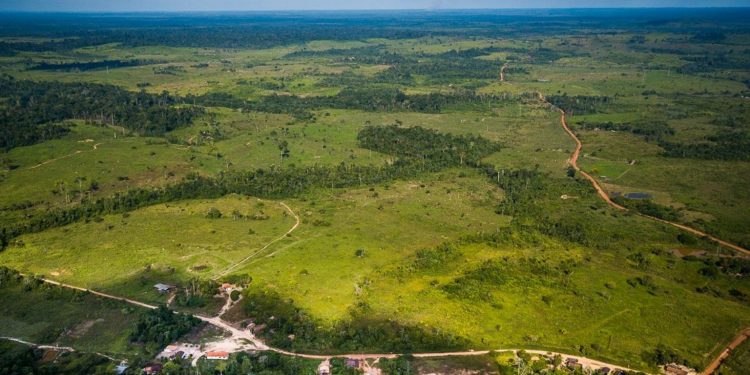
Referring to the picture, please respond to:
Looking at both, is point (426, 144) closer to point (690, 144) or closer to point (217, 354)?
point (690, 144)

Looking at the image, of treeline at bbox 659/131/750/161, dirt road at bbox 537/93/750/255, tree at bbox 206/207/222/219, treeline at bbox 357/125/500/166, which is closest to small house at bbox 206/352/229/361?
tree at bbox 206/207/222/219

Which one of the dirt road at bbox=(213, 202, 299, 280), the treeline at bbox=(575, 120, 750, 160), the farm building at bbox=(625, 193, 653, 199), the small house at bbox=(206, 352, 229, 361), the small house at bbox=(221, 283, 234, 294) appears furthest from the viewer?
the treeline at bbox=(575, 120, 750, 160)

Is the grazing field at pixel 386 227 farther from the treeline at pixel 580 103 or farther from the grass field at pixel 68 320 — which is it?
the treeline at pixel 580 103

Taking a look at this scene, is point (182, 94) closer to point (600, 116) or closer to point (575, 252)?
point (600, 116)

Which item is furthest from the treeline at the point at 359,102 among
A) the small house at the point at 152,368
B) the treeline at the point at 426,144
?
the small house at the point at 152,368

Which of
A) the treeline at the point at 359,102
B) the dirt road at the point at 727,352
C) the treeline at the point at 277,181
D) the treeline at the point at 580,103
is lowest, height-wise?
the dirt road at the point at 727,352

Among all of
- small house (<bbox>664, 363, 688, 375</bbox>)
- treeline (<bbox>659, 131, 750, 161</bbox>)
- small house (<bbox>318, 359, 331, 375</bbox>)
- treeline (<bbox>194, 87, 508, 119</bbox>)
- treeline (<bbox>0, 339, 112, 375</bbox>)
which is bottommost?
small house (<bbox>664, 363, 688, 375</bbox>)

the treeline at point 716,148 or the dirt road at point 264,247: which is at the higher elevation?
the treeline at point 716,148

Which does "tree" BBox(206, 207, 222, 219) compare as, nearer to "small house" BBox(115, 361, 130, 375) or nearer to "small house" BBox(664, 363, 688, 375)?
"small house" BBox(115, 361, 130, 375)
